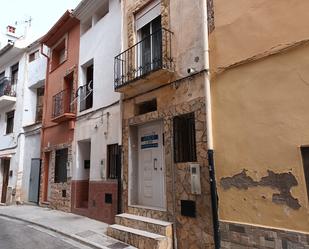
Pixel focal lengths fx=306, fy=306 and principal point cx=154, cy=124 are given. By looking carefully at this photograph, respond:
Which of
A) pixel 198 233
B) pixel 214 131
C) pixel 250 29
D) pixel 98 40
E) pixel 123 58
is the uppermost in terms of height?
pixel 98 40

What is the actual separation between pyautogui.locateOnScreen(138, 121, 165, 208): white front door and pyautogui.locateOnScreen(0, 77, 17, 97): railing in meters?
12.1

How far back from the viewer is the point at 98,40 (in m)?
11.1

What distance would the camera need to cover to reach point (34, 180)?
574 inches

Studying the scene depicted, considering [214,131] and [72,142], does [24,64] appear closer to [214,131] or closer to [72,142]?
[72,142]

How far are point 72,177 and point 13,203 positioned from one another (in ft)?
19.6

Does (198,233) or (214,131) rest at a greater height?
A: (214,131)

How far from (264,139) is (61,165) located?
9.49 meters

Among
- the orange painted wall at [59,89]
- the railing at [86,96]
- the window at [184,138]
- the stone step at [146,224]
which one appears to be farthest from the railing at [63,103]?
the window at [184,138]

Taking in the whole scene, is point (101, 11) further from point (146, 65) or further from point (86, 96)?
point (146, 65)

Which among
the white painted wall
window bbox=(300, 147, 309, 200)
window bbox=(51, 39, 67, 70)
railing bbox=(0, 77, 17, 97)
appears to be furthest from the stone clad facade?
railing bbox=(0, 77, 17, 97)

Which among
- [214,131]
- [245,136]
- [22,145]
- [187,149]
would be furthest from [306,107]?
[22,145]

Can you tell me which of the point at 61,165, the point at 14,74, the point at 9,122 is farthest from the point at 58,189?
the point at 14,74

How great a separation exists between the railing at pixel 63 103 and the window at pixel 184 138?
6.25 metres

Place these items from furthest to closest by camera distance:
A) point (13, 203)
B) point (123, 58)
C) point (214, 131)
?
point (13, 203), point (123, 58), point (214, 131)
